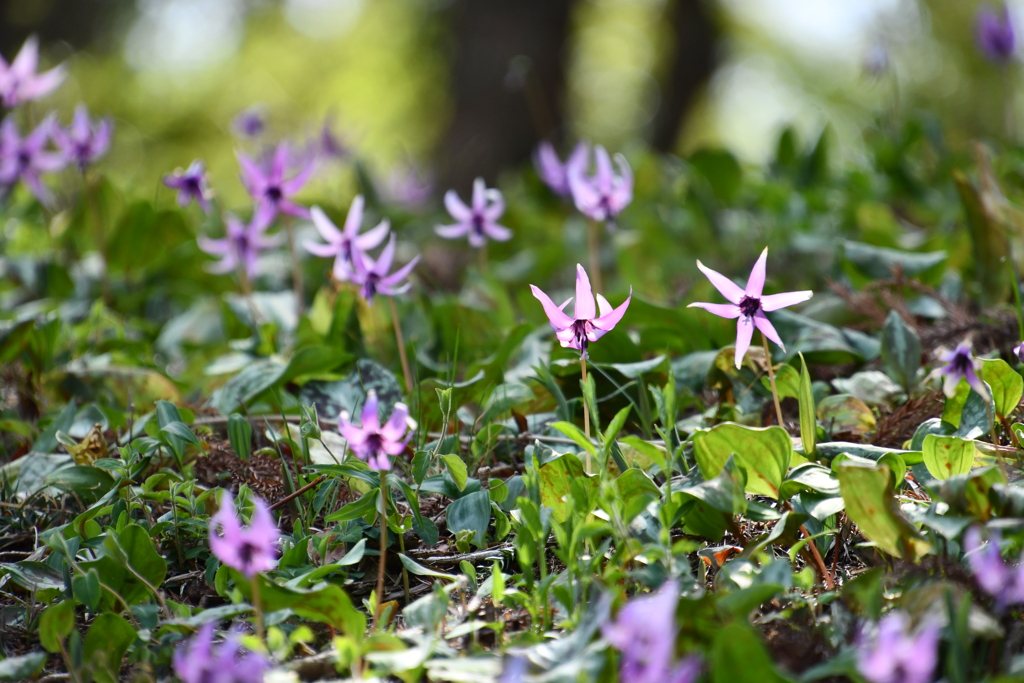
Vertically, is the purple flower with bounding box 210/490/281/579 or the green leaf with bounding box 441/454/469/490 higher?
the purple flower with bounding box 210/490/281/579

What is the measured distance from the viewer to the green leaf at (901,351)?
1.74 meters

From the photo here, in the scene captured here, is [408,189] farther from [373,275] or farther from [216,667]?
[216,667]

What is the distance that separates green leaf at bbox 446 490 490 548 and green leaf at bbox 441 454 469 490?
31mm

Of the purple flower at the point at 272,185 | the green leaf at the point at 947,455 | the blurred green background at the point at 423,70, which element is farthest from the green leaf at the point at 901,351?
the blurred green background at the point at 423,70

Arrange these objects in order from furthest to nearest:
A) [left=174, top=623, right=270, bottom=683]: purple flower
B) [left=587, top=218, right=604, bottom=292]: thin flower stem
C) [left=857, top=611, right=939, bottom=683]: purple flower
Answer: [left=587, top=218, right=604, bottom=292]: thin flower stem
[left=174, top=623, right=270, bottom=683]: purple flower
[left=857, top=611, right=939, bottom=683]: purple flower

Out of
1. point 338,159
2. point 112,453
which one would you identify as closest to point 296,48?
point 338,159

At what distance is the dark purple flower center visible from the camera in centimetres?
128

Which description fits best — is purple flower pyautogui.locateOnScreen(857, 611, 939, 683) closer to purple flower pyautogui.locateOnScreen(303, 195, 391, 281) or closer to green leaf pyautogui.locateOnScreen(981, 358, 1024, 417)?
green leaf pyautogui.locateOnScreen(981, 358, 1024, 417)

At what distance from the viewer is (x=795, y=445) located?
4.77 ft

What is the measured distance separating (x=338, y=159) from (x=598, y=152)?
8.54 feet

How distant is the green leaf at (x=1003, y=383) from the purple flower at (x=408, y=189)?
3.46m

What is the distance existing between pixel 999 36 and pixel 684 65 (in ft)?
26.6

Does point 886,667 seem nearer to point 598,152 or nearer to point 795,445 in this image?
point 795,445

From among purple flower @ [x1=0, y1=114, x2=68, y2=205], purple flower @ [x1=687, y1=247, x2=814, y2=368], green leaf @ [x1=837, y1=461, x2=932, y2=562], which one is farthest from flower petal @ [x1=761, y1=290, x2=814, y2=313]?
purple flower @ [x1=0, y1=114, x2=68, y2=205]
